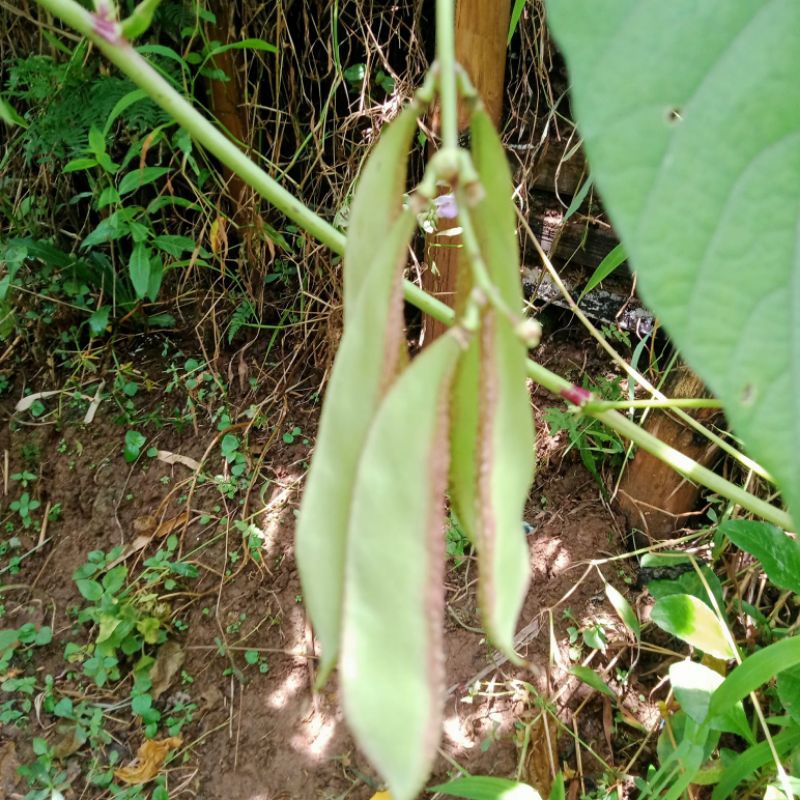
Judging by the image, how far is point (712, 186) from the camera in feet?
0.85

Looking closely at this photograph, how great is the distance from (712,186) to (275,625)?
128cm

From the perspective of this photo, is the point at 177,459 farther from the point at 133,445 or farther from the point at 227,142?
the point at 227,142

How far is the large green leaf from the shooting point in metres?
0.25

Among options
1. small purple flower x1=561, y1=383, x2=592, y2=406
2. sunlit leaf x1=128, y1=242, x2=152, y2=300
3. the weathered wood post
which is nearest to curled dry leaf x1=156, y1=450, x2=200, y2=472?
sunlit leaf x1=128, y1=242, x2=152, y2=300

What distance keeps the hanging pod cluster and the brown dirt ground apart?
0.98m

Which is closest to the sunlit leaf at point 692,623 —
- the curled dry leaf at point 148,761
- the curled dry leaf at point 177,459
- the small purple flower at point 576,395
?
the small purple flower at point 576,395

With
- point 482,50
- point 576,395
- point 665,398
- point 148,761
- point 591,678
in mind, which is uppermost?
point 482,50

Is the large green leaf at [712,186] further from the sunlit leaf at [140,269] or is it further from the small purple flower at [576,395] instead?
the sunlit leaf at [140,269]

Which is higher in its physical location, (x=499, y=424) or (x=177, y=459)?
(x=499, y=424)

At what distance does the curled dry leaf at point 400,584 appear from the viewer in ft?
0.72

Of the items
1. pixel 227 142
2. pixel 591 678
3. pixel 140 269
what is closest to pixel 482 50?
pixel 227 142

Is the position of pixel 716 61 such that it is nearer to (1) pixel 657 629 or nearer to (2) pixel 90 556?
(1) pixel 657 629

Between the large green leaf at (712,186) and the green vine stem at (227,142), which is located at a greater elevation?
the large green leaf at (712,186)

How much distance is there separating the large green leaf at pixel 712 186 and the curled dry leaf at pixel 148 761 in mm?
1282
